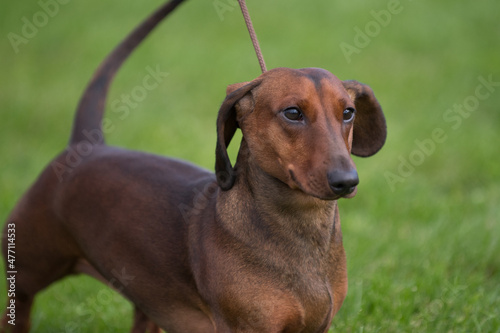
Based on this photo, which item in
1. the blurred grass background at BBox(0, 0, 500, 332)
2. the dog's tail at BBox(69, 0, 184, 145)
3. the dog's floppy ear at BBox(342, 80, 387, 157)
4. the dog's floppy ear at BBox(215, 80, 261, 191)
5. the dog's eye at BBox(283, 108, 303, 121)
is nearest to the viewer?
the dog's eye at BBox(283, 108, 303, 121)

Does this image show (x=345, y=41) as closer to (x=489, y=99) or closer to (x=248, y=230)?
(x=489, y=99)

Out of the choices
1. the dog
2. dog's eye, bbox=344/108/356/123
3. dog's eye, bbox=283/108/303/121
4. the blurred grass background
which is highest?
dog's eye, bbox=283/108/303/121

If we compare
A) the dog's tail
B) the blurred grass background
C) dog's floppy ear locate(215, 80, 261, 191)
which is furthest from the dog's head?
the blurred grass background

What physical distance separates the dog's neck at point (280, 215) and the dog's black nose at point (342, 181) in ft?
1.36

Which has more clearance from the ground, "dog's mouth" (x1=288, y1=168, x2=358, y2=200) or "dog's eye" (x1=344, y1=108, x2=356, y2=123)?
"dog's eye" (x1=344, y1=108, x2=356, y2=123)

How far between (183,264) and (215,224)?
32 cm

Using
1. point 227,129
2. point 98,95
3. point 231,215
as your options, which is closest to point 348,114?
point 227,129

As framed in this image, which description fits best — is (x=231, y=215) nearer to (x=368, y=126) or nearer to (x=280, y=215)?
(x=280, y=215)

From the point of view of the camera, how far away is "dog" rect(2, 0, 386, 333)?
2.97 m

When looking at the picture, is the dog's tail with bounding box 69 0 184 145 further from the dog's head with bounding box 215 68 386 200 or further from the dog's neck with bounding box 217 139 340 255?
the dog's neck with bounding box 217 139 340 255

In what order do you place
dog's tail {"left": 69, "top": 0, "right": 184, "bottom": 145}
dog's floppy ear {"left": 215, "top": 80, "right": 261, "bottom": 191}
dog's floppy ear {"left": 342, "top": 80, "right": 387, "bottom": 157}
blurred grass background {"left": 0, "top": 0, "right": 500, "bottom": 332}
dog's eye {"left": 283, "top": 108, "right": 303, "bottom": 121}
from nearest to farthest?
dog's eye {"left": 283, "top": 108, "right": 303, "bottom": 121} → dog's floppy ear {"left": 215, "top": 80, "right": 261, "bottom": 191} → dog's floppy ear {"left": 342, "top": 80, "right": 387, "bottom": 157} → dog's tail {"left": 69, "top": 0, "right": 184, "bottom": 145} → blurred grass background {"left": 0, "top": 0, "right": 500, "bottom": 332}

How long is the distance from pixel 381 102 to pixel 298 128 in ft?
19.7

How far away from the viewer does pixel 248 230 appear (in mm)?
3232

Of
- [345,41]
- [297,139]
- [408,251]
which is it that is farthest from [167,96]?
[297,139]
